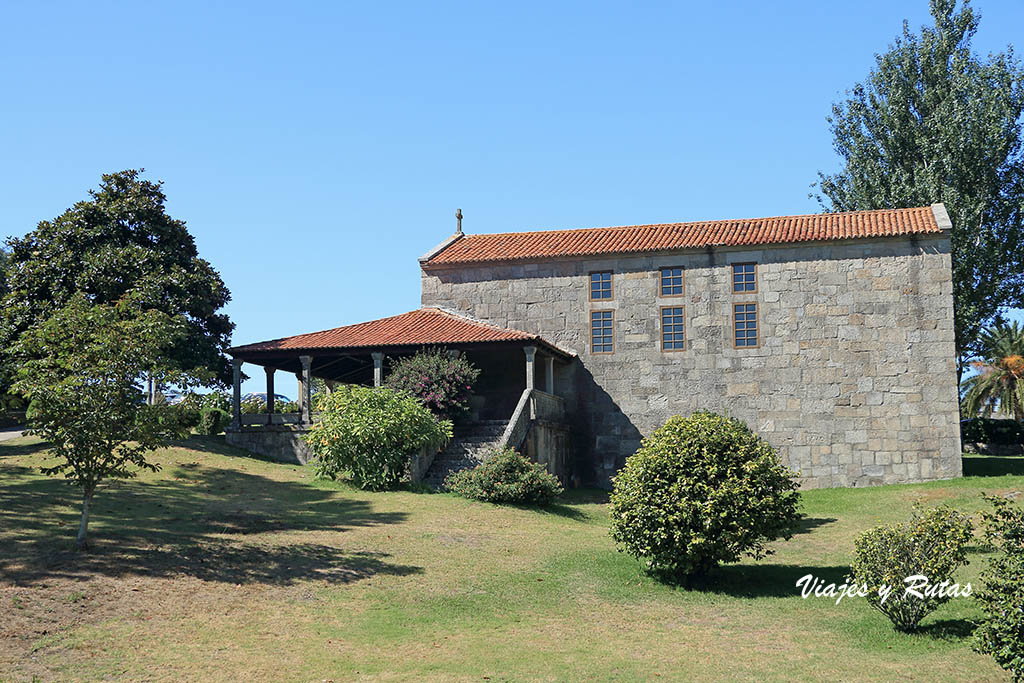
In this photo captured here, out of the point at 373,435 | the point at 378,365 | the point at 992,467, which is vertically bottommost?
the point at 992,467

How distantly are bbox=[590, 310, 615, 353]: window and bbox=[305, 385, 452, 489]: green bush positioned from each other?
7.82 metres

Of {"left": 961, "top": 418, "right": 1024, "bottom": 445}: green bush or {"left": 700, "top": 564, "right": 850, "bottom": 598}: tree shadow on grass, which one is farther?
{"left": 961, "top": 418, "right": 1024, "bottom": 445}: green bush

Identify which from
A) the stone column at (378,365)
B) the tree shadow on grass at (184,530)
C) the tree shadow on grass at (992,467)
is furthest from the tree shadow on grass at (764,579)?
the tree shadow on grass at (992,467)

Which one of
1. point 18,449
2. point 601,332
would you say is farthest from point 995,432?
point 18,449

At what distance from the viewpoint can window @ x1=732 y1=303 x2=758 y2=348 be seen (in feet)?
100

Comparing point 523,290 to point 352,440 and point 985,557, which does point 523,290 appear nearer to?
point 352,440

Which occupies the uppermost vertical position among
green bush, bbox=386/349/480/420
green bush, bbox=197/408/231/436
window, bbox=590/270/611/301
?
window, bbox=590/270/611/301

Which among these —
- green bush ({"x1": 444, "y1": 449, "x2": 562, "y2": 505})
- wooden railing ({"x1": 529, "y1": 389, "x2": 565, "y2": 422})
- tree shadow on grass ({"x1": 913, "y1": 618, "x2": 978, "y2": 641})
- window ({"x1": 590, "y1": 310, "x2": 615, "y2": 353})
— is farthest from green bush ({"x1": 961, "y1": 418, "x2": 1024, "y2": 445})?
tree shadow on grass ({"x1": 913, "y1": 618, "x2": 978, "y2": 641})

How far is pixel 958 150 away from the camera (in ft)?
117

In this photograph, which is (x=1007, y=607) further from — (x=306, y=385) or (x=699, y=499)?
(x=306, y=385)

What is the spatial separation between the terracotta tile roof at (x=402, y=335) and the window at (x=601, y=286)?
241cm

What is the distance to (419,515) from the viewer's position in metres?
21.4

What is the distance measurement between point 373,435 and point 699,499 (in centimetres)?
1058

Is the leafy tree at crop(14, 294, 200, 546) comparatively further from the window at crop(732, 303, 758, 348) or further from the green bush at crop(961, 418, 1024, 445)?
the green bush at crop(961, 418, 1024, 445)
